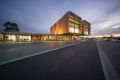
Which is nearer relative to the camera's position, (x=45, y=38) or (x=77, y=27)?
(x=45, y=38)

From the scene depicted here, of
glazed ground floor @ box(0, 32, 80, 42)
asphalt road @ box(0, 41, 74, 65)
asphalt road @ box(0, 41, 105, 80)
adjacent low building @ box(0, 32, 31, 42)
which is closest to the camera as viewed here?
asphalt road @ box(0, 41, 105, 80)

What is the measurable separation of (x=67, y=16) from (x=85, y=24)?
46.6 m

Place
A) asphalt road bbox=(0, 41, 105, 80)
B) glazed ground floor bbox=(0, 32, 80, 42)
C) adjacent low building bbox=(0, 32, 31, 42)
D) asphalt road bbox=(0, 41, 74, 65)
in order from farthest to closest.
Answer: glazed ground floor bbox=(0, 32, 80, 42) < adjacent low building bbox=(0, 32, 31, 42) < asphalt road bbox=(0, 41, 74, 65) < asphalt road bbox=(0, 41, 105, 80)

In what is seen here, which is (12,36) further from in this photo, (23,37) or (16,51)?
(16,51)

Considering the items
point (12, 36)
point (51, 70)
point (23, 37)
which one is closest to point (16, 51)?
point (51, 70)

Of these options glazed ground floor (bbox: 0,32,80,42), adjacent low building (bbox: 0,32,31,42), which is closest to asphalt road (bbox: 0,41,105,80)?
adjacent low building (bbox: 0,32,31,42)

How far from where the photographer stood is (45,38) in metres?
62.3

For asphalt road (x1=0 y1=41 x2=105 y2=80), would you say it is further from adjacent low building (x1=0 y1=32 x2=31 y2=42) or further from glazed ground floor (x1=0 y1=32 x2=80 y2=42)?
glazed ground floor (x1=0 y1=32 x2=80 y2=42)

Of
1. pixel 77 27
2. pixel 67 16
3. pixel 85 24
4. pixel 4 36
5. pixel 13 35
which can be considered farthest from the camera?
pixel 85 24

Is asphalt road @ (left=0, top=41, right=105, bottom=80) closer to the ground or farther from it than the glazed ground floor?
closer to the ground

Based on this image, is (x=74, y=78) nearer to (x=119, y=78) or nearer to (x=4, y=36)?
(x=119, y=78)

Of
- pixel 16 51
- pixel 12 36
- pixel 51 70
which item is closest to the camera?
pixel 51 70

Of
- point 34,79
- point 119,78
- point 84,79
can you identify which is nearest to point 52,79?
point 34,79

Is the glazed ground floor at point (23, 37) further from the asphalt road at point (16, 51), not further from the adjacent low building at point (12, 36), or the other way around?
the asphalt road at point (16, 51)
